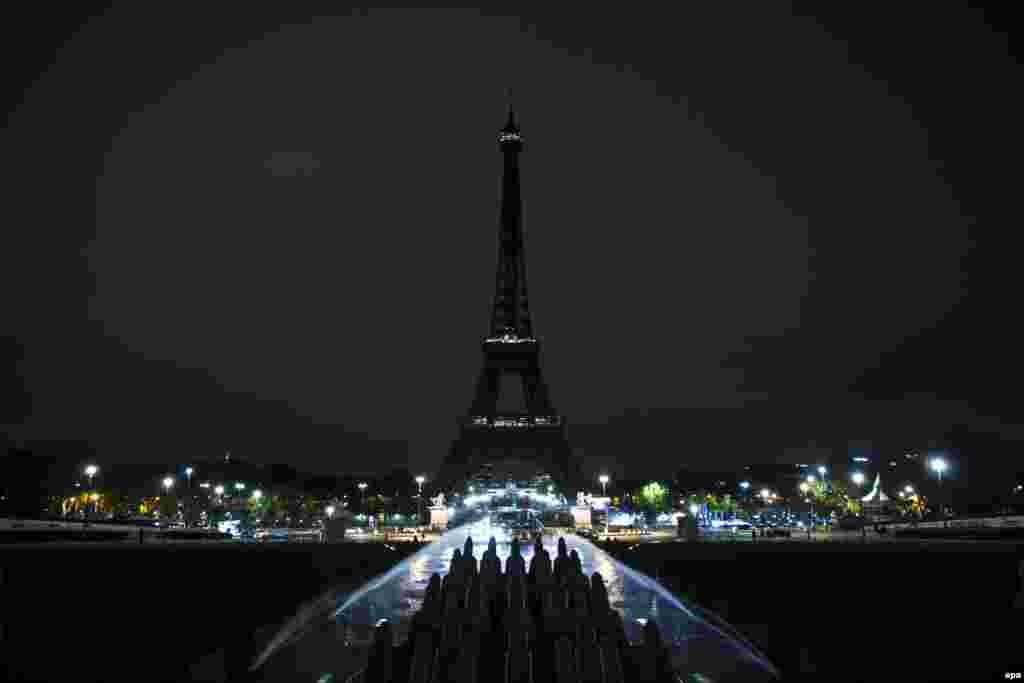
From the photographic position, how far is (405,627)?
42.5 feet

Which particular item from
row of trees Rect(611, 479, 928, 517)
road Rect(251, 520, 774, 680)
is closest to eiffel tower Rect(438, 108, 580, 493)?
row of trees Rect(611, 479, 928, 517)

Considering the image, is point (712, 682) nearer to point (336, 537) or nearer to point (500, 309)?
point (336, 537)

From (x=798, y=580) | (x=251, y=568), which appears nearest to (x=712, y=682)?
(x=798, y=580)

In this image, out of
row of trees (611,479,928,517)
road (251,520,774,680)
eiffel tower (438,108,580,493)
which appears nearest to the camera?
road (251,520,774,680)

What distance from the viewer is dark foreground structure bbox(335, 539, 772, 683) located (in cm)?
450

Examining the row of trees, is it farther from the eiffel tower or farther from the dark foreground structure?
the dark foreground structure

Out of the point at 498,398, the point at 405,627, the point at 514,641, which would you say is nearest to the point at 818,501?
the point at 498,398

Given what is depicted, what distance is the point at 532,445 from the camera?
314ft

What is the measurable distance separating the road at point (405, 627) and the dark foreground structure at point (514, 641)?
3.42m

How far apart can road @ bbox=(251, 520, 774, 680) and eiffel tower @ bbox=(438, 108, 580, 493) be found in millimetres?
69378

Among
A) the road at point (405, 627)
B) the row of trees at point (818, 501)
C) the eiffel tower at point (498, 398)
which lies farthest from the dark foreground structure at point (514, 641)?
the eiffel tower at point (498, 398)

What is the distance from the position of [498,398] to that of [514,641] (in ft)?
319

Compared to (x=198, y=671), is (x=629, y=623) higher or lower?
lower

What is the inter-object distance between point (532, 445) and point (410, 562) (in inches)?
2721
